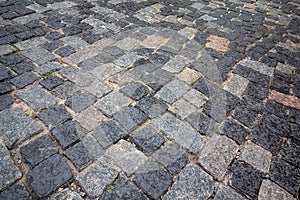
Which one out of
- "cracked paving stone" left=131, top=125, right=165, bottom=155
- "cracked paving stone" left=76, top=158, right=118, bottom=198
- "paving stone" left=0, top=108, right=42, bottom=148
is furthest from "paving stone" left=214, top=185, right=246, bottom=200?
"paving stone" left=0, top=108, right=42, bottom=148

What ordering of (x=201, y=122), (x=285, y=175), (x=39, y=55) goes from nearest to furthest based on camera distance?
(x=285, y=175), (x=201, y=122), (x=39, y=55)

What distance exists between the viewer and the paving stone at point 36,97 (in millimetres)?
2465

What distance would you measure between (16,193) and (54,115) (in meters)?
0.86

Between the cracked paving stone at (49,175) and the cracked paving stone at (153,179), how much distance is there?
629mm

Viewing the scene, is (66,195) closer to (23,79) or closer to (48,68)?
(23,79)

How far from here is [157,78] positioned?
301cm

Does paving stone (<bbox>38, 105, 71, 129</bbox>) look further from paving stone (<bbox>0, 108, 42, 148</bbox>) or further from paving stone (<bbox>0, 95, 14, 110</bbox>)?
paving stone (<bbox>0, 95, 14, 110</bbox>)

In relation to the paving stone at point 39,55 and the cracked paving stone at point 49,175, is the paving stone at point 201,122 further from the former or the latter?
the paving stone at point 39,55

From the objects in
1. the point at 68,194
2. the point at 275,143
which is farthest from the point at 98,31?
the point at 275,143

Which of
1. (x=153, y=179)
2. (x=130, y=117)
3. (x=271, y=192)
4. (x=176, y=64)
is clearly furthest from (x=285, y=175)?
(x=176, y=64)

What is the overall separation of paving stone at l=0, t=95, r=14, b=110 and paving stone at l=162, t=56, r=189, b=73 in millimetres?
2002

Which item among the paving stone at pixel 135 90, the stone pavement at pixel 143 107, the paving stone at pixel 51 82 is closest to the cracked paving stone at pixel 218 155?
the stone pavement at pixel 143 107

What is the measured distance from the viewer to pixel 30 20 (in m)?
3.87

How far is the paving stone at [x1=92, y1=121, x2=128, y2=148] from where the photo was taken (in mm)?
2209
